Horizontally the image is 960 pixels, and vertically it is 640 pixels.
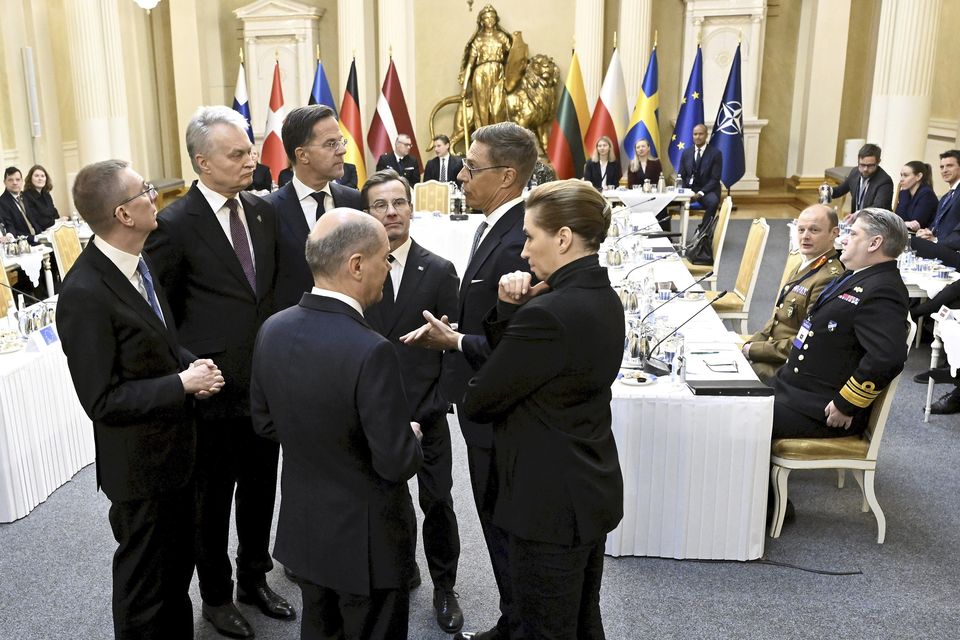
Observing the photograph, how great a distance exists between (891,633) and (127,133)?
10.9 m

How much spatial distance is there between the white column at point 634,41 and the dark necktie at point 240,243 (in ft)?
34.0

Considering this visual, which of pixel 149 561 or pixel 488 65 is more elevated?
pixel 488 65

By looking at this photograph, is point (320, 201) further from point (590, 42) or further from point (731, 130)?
point (590, 42)

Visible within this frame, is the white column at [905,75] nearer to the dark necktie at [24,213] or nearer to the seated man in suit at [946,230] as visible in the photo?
the seated man in suit at [946,230]

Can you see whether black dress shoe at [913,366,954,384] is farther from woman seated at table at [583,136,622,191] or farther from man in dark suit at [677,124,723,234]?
woman seated at table at [583,136,622,191]

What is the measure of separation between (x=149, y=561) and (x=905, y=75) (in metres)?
9.85

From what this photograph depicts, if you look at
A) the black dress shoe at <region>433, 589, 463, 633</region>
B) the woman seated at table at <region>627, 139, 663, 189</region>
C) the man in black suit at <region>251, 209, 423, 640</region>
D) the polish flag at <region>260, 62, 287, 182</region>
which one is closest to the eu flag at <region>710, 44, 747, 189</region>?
the woman seated at table at <region>627, 139, 663, 189</region>

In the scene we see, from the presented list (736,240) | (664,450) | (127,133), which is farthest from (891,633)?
(127,133)

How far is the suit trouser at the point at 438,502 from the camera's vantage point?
3.00 meters

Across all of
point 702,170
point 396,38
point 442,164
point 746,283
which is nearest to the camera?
point 746,283

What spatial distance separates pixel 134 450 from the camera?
2434 millimetres

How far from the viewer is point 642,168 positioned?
11.1 metres

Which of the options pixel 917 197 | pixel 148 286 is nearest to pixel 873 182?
pixel 917 197

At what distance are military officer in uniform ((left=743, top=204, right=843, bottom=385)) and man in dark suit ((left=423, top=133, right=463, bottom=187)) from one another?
718 cm
